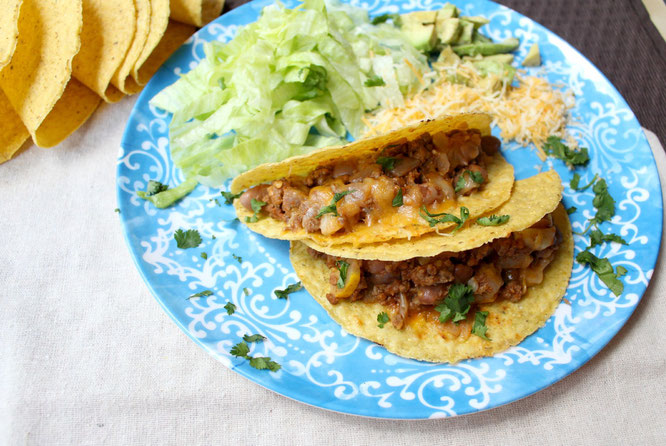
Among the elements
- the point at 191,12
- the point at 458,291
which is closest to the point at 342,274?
the point at 458,291

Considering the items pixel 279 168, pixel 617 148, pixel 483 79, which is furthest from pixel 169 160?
pixel 617 148

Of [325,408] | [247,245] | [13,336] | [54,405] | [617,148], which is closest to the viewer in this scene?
[325,408]

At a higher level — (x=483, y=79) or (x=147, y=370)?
(x=483, y=79)

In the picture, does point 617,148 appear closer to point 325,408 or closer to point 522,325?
point 522,325

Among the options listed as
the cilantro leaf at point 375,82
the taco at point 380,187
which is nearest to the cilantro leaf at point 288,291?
the taco at point 380,187

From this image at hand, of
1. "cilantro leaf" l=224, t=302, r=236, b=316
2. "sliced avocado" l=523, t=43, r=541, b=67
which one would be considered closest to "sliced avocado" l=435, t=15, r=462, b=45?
"sliced avocado" l=523, t=43, r=541, b=67

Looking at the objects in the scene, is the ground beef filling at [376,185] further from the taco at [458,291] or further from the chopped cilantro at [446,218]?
the taco at [458,291]

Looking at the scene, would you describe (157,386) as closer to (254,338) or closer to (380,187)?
(254,338)
